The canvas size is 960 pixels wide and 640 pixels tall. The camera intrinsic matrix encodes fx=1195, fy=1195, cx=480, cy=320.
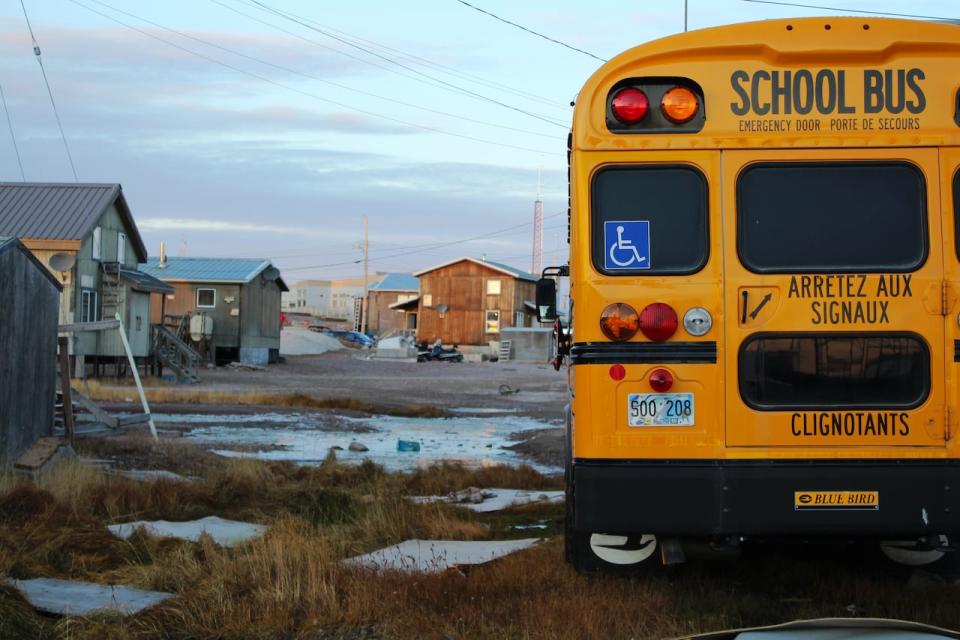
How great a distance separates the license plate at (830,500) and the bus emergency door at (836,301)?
0.23 m

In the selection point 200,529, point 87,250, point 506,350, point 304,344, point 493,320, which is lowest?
point 200,529

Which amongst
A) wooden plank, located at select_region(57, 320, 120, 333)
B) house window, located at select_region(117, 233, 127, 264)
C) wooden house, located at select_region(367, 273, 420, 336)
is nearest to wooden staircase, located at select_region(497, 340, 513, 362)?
wooden house, located at select_region(367, 273, 420, 336)

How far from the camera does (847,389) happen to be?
6.01 m

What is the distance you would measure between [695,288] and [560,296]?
3641 mm

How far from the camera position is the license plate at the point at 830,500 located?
5.91 meters

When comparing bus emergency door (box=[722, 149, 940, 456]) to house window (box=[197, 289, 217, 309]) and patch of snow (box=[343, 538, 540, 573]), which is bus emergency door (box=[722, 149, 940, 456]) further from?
house window (box=[197, 289, 217, 309])

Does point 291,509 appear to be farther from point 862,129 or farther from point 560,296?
point 862,129

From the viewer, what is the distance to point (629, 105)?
620 centimetres

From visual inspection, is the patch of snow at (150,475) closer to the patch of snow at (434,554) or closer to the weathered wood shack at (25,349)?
the weathered wood shack at (25,349)

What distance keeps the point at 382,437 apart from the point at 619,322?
16903mm

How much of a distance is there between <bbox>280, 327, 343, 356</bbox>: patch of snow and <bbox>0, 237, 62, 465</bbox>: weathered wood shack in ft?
177

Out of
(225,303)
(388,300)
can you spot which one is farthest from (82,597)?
(388,300)

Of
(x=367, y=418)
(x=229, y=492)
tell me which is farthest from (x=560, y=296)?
(x=367, y=418)

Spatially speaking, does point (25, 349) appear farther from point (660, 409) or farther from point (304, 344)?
point (304, 344)
